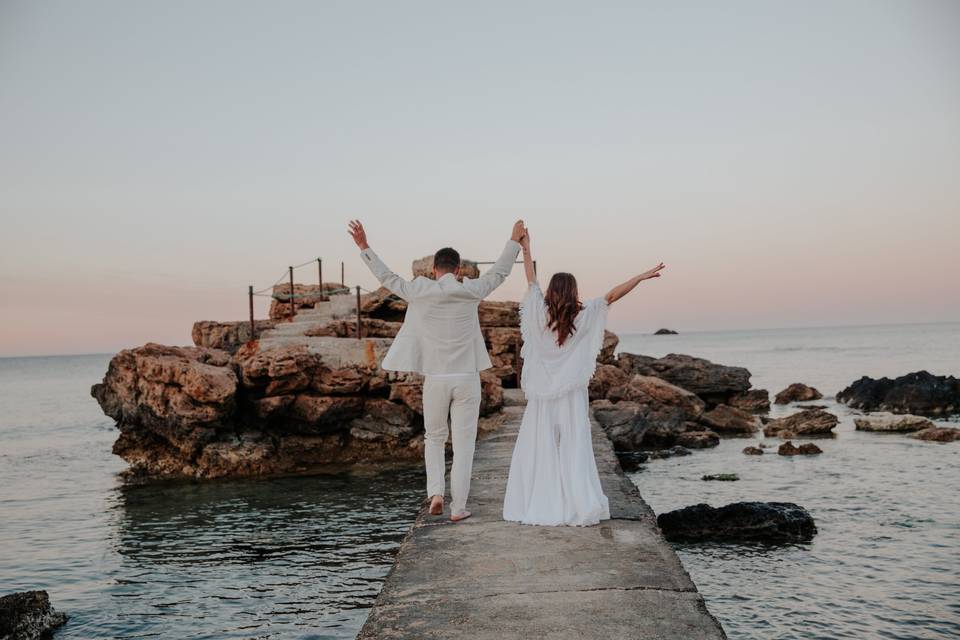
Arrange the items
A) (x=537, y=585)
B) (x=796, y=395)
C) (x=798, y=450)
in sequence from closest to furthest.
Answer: (x=537, y=585), (x=798, y=450), (x=796, y=395)

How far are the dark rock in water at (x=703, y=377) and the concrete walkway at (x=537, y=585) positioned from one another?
25181 mm

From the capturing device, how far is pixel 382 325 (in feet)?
72.7

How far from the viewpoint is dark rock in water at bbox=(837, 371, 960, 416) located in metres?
30.7

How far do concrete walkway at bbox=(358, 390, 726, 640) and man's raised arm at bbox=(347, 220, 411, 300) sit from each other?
233 cm

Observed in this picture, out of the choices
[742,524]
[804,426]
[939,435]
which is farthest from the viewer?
[804,426]

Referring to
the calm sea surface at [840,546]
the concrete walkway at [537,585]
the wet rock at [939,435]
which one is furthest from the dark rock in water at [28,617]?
the wet rock at [939,435]

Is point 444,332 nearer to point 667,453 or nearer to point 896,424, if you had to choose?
point 667,453

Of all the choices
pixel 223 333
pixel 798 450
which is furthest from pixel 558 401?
pixel 223 333

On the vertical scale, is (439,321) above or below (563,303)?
below

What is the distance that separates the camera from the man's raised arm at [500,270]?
670cm

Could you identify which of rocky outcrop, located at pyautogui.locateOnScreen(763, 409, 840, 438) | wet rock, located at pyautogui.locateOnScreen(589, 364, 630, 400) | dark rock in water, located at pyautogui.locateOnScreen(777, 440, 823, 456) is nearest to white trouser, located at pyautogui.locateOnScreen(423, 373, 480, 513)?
dark rock in water, located at pyautogui.locateOnScreen(777, 440, 823, 456)

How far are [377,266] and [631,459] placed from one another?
48.8ft

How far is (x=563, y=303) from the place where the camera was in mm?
6773

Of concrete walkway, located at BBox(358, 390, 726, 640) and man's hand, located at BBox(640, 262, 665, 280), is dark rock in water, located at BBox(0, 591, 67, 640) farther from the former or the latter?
man's hand, located at BBox(640, 262, 665, 280)
